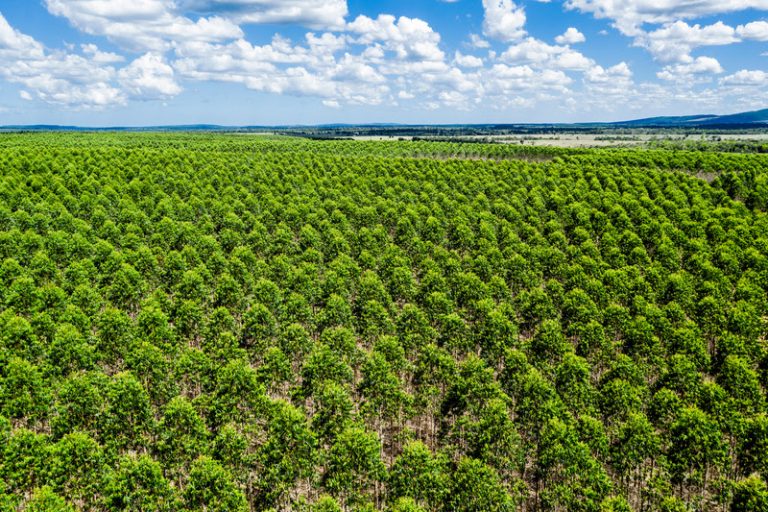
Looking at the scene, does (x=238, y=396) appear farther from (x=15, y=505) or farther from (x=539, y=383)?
(x=539, y=383)

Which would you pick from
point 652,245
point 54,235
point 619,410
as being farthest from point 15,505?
point 652,245

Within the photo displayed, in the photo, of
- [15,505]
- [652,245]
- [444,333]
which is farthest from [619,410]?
[652,245]

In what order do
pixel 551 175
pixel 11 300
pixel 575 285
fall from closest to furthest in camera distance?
A: 1. pixel 11 300
2. pixel 575 285
3. pixel 551 175

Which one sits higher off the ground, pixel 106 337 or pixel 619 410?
pixel 106 337

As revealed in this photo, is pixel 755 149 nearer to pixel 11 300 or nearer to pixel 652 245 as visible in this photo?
pixel 652 245

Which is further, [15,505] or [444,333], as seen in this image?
[444,333]

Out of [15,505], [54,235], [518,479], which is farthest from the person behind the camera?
[54,235]

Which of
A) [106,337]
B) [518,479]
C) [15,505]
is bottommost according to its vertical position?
[518,479]
